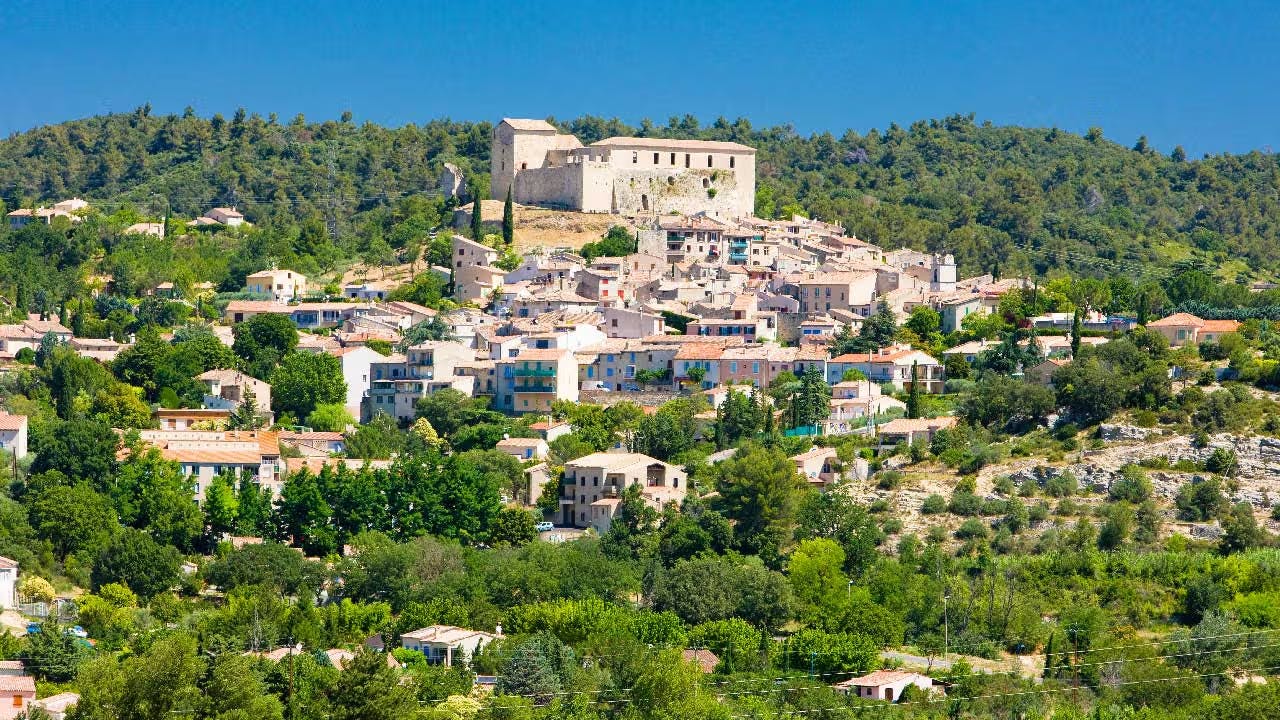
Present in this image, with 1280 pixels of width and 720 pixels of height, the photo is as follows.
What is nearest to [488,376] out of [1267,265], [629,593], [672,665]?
[629,593]

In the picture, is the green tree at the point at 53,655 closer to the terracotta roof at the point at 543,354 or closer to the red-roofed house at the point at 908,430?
the red-roofed house at the point at 908,430

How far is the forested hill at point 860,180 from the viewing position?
8950 cm

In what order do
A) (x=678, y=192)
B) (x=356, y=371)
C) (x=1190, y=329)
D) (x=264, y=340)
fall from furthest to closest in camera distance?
→ (x=678, y=192) < (x=264, y=340) < (x=356, y=371) < (x=1190, y=329)

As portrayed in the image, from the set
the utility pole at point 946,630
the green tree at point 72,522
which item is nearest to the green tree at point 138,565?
the green tree at point 72,522

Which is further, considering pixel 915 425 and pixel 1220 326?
pixel 1220 326

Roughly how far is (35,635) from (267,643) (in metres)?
4.15

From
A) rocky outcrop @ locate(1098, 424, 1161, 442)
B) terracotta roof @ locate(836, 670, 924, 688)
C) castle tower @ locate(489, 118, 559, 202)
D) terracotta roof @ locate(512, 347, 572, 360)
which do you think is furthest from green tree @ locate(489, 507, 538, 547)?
castle tower @ locate(489, 118, 559, 202)

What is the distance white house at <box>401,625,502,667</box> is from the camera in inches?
1646

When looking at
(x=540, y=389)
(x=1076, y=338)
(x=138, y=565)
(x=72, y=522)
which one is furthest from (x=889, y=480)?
(x=72, y=522)

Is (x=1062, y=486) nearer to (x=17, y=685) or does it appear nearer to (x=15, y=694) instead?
(x=17, y=685)

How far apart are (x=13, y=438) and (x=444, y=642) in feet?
50.0

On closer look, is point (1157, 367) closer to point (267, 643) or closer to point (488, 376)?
point (488, 376)

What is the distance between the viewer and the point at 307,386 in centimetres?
5856

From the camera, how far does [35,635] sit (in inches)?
1580
